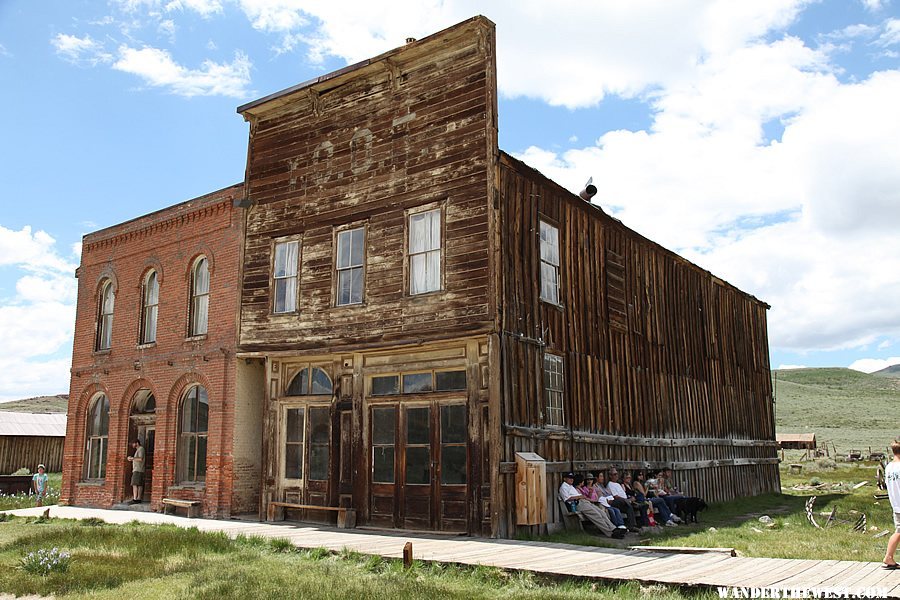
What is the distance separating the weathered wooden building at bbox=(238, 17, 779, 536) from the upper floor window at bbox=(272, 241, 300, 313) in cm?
5

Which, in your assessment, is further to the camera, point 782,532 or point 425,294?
point 425,294

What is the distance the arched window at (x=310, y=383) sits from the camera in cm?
1688

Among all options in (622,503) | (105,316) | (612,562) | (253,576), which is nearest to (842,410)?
(622,503)

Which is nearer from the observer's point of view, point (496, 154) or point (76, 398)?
point (496, 154)

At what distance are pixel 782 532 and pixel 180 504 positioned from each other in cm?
1314

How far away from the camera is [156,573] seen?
10.1 meters

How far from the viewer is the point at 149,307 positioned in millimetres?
21344

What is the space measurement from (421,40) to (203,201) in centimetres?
772

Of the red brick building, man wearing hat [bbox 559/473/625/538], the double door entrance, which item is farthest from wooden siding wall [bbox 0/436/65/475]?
man wearing hat [bbox 559/473/625/538]

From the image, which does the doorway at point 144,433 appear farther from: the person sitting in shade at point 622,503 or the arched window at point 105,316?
the person sitting in shade at point 622,503

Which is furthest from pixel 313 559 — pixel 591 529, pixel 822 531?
pixel 822 531

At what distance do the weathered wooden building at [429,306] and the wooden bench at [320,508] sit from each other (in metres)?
0.19

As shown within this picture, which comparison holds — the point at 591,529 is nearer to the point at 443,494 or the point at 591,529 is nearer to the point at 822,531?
the point at 443,494

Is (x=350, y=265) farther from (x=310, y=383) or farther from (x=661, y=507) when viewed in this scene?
(x=661, y=507)
